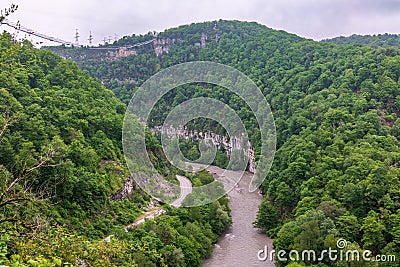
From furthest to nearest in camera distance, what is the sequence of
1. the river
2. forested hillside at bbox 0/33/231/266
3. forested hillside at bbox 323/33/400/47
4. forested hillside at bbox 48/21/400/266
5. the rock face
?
forested hillside at bbox 323/33/400/47
the rock face
the river
forested hillside at bbox 48/21/400/266
forested hillside at bbox 0/33/231/266

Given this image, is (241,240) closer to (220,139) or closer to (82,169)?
(82,169)

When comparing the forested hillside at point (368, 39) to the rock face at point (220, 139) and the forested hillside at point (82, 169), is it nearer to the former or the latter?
the rock face at point (220, 139)

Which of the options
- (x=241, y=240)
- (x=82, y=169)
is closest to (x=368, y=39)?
(x=241, y=240)

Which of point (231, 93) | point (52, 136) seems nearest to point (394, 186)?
point (52, 136)

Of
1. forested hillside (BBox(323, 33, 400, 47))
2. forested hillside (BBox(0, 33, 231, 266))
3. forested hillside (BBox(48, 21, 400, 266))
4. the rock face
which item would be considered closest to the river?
forested hillside (BBox(0, 33, 231, 266))

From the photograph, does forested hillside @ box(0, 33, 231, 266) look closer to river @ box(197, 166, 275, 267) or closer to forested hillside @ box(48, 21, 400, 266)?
river @ box(197, 166, 275, 267)

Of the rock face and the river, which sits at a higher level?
the rock face
